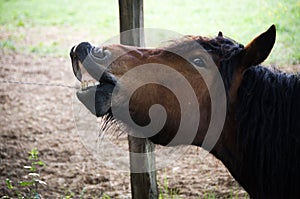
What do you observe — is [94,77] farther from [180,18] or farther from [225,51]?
[180,18]

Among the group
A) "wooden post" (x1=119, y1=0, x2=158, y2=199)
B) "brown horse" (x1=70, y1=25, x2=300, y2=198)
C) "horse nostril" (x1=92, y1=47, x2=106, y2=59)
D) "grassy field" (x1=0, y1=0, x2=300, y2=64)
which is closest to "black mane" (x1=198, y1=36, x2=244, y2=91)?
"brown horse" (x1=70, y1=25, x2=300, y2=198)

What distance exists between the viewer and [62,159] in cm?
528

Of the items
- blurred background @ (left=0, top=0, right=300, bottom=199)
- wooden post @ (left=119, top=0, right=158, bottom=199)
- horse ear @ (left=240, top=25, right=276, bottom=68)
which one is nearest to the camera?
horse ear @ (left=240, top=25, right=276, bottom=68)

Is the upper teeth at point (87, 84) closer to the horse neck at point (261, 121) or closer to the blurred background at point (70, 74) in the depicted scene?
Answer: the horse neck at point (261, 121)

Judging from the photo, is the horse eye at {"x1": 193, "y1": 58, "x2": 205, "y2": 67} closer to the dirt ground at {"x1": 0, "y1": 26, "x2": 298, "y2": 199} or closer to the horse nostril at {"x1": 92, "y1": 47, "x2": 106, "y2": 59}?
the horse nostril at {"x1": 92, "y1": 47, "x2": 106, "y2": 59}

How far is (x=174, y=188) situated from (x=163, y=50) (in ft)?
7.40

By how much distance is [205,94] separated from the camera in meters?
2.47

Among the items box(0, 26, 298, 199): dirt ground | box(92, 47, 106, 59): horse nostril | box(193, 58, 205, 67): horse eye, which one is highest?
box(92, 47, 106, 59): horse nostril

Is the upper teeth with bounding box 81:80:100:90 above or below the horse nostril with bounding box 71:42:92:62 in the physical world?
below

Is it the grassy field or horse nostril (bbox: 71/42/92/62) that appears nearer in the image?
horse nostril (bbox: 71/42/92/62)

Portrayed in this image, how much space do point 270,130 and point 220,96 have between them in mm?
334

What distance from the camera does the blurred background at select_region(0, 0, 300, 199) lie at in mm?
4566

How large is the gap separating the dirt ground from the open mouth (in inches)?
43.3

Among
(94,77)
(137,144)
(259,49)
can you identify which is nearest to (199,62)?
(259,49)
